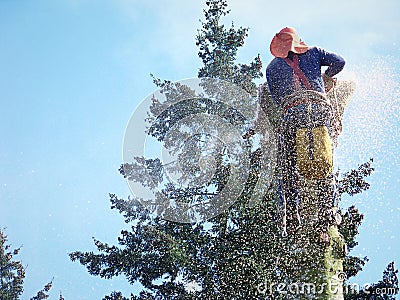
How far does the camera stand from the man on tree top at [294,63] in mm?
5438

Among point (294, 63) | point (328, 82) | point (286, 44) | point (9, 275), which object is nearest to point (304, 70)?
point (294, 63)

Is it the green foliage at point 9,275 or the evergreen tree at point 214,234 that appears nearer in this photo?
the evergreen tree at point 214,234

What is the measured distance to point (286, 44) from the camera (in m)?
5.43

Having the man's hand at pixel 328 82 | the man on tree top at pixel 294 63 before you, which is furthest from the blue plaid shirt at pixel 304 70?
the man's hand at pixel 328 82

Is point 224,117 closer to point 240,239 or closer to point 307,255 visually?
point 240,239

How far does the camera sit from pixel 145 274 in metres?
11.5

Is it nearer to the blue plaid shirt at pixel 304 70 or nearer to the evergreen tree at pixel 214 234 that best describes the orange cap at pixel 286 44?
the blue plaid shirt at pixel 304 70

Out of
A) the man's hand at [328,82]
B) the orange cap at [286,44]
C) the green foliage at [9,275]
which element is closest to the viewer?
the orange cap at [286,44]

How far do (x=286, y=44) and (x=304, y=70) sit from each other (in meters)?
0.35

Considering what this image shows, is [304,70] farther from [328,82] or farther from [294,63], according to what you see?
[328,82]

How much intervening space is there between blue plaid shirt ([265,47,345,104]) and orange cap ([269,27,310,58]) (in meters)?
0.07

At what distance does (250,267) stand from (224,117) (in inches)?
159

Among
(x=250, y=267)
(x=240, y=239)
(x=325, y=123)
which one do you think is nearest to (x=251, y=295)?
(x=250, y=267)

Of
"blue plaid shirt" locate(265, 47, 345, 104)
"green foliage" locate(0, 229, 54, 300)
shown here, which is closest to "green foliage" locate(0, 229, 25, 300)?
"green foliage" locate(0, 229, 54, 300)
